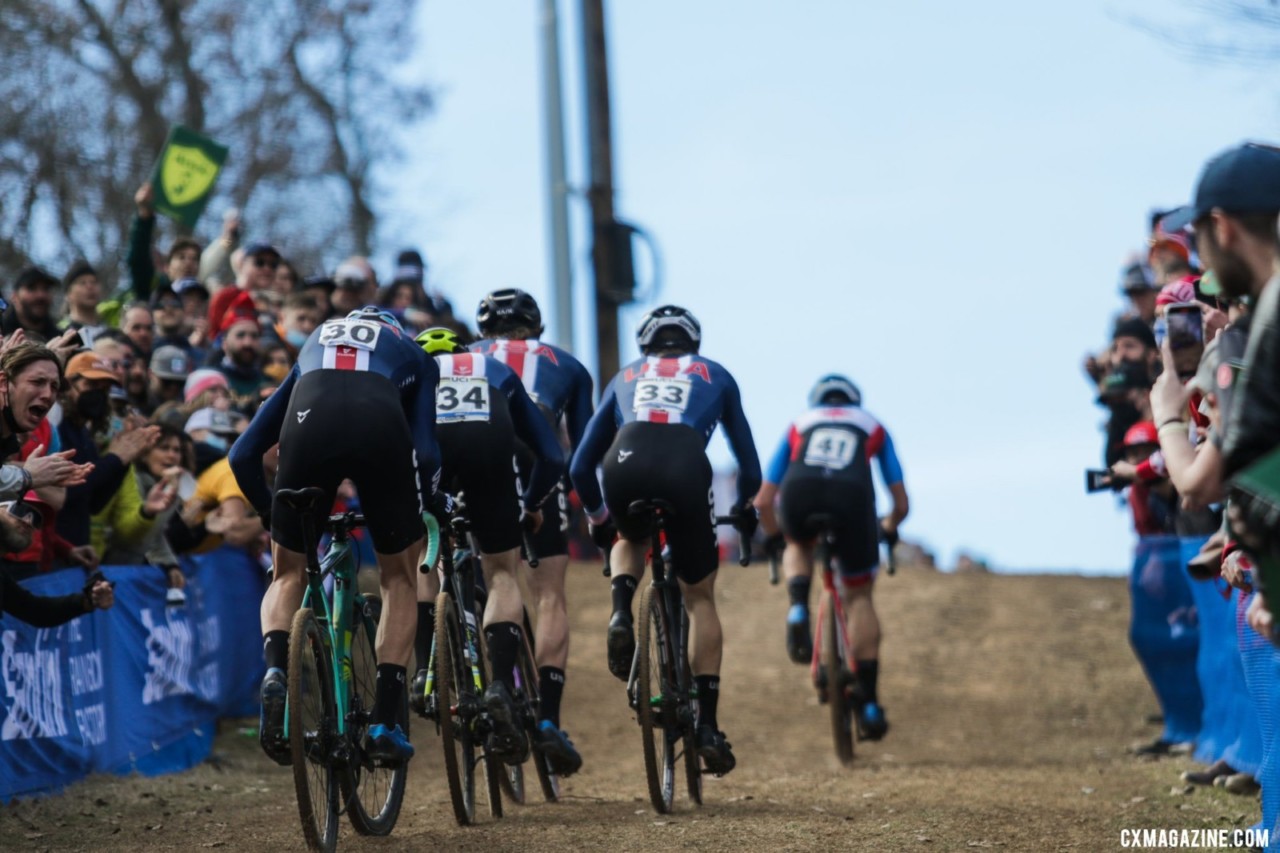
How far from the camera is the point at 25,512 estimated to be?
922 centimetres

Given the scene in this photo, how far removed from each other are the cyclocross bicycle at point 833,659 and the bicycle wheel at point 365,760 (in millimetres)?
4386

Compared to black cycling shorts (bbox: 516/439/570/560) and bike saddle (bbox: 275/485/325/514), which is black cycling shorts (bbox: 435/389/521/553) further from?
bike saddle (bbox: 275/485/325/514)

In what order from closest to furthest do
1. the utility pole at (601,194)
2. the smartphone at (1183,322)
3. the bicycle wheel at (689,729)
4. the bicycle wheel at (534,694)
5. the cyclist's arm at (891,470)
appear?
the smartphone at (1183,322), the bicycle wheel at (689,729), the bicycle wheel at (534,694), the cyclist's arm at (891,470), the utility pole at (601,194)

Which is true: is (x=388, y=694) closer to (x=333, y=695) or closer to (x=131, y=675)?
(x=333, y=695)

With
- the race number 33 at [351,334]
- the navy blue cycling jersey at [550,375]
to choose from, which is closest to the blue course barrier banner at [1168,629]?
the navy blue cycling jersey at [550,375]

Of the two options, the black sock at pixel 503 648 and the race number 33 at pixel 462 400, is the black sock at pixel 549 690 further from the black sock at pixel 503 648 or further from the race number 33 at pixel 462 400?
the race number 33 at pixel 462 400

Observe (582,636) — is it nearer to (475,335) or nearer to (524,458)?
(475,335)

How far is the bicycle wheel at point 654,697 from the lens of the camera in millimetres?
9188

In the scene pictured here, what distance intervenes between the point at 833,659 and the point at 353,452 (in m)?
5.42

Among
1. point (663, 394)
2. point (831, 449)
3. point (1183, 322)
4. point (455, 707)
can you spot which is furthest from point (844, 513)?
point (1183, 322)

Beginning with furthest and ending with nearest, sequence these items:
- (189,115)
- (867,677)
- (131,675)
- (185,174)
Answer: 1. (189,115)
2. (185,174)
3. (867,677)
4. (131,675)

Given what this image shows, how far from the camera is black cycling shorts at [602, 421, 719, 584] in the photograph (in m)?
9.62

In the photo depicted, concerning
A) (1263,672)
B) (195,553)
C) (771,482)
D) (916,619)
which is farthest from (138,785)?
(916,619)

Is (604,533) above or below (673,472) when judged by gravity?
below
